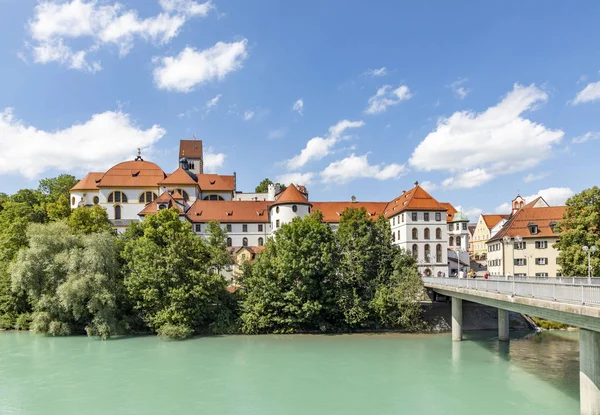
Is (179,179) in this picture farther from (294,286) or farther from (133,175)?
(294,286)

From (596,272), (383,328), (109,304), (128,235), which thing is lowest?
(383,328)

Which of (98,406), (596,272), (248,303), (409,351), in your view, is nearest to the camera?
(98,406)

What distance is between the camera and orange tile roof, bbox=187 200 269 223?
5588 cm

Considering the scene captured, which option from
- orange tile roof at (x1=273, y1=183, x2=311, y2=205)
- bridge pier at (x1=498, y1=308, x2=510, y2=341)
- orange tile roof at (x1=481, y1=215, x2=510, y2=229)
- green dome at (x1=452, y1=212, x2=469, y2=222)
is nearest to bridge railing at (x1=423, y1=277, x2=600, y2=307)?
bridge pier at (x1=498, y1=308, x2=510, y2=341)

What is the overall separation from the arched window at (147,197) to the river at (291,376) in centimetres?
3015

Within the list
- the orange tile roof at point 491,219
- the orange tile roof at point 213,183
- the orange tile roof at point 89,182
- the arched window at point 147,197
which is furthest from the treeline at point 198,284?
the orange tile roof at point 491,219

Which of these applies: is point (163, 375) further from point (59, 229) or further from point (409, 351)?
point (59, 229)

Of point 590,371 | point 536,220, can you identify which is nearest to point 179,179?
point 536,220

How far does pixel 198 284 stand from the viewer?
32.6 meters

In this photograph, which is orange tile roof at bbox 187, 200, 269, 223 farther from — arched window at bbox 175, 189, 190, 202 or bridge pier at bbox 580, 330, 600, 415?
bridge pier at bbox 580, 330, 600, 415

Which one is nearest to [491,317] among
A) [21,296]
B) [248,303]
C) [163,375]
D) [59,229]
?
[248,303]

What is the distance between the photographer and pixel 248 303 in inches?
1336

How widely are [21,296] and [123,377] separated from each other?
728 inches

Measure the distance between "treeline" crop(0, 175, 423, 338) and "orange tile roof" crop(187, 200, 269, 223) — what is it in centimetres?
1946
